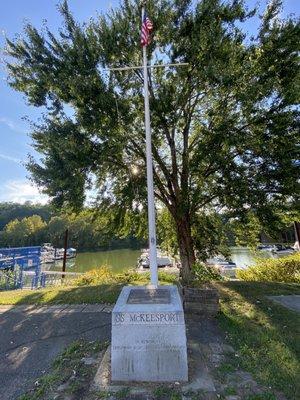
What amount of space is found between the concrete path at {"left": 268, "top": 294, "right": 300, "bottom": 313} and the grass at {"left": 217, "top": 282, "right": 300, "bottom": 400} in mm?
272

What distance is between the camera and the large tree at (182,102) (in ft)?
32.1

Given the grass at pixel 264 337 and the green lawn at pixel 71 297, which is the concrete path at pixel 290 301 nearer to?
the grass at pixel 264 337

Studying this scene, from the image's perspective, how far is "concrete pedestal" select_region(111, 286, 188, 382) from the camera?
12.7 feet

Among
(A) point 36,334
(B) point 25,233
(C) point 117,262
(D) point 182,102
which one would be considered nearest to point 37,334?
(A) point 36,334

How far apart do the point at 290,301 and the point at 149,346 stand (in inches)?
230

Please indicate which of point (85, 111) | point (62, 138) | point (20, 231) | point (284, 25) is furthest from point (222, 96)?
point (20, 231)

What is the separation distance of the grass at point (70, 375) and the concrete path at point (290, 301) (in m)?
4.97

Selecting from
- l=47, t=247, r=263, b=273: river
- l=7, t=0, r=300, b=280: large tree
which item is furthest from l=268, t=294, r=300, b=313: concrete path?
l=47, t=247, r=263, b=273: river

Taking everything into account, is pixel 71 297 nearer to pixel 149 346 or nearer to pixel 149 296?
pixel 149 296

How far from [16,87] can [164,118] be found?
5.68 m

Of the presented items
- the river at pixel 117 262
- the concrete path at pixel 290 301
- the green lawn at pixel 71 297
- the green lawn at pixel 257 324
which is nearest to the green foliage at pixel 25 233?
the river at pixel 117 262

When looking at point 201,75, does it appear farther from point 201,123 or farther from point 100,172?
point 100,172

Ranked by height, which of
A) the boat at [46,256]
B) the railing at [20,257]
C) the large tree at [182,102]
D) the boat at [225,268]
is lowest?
the boat at [225,268]

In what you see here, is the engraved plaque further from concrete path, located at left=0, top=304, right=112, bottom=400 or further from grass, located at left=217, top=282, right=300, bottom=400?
grass, located at left=217, top=282, right=300, bottom=400
